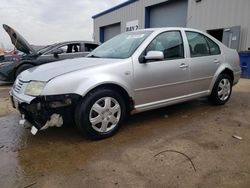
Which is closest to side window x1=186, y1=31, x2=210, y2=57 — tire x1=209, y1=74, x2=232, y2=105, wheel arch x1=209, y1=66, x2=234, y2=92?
wheel arch x1=209, y1=66, x2=234, y2=92

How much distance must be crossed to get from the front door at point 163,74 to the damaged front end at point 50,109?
0.95 metres

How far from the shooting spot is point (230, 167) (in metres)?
2.30

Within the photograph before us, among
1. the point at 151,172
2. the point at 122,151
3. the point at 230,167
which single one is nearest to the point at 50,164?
the point at 122,151

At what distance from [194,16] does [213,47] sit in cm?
758

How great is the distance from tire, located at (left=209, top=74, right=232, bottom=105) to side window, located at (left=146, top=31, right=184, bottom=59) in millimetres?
1136

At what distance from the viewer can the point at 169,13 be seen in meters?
12.6

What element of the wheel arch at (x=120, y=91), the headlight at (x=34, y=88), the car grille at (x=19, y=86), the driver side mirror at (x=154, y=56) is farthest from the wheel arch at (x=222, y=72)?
the car grille at (x=19, y=86)

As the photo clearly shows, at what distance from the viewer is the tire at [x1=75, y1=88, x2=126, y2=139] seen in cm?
273

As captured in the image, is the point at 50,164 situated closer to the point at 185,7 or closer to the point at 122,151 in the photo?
the point at 122,151

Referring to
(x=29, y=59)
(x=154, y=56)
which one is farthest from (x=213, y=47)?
(x=29, y=59)

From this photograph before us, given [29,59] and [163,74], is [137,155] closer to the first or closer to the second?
[163,74]

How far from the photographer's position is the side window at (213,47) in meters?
4.17

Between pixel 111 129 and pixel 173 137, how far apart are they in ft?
2.75

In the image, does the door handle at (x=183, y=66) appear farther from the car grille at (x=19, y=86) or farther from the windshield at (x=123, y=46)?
the car grille at (x=19, y=86)
